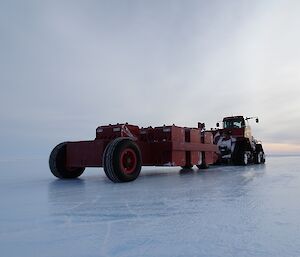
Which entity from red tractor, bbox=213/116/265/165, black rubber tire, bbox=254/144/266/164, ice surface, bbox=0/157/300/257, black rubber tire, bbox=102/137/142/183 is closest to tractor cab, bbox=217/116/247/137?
red tractor, bbox=213/116/265/165

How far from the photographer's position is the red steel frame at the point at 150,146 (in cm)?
838

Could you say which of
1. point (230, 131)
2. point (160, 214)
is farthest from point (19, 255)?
point (230, 131)

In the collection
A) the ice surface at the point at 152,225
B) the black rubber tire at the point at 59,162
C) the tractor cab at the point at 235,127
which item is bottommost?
the ice surface at the point at 152,225

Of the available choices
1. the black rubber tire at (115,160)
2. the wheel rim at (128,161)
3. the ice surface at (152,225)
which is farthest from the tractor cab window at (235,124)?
the ice surface at (152,225)

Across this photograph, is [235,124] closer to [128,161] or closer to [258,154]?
[258,154]

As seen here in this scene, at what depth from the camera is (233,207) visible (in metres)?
4.34

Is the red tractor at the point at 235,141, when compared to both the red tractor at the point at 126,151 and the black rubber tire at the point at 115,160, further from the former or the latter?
the black rubber tire at the point at 115,160

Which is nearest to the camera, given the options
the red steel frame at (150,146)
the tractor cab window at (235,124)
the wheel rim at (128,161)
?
the wheel rim at (128,161)

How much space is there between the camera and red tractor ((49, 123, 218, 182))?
7.55 meters

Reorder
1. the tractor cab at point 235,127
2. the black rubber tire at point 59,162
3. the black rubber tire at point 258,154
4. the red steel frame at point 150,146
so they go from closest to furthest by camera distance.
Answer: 1. the red steel frame at point 150,146
2. the black rubber tire at point 59,162
3. the tractor cab at point 235,127
4. the black rubber tire at point 258,154

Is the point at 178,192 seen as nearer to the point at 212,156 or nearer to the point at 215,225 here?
A: the point at 215,225

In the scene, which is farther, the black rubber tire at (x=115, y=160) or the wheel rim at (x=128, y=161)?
the wheel rim at (x=128, y=161)

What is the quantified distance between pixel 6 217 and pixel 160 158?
601 cm

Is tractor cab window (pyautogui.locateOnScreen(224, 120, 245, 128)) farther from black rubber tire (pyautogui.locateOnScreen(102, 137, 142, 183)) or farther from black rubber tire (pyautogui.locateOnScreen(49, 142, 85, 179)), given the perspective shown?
black rubber tire (pyautogui.locateOnScreen(102, 137, 142, 183))
